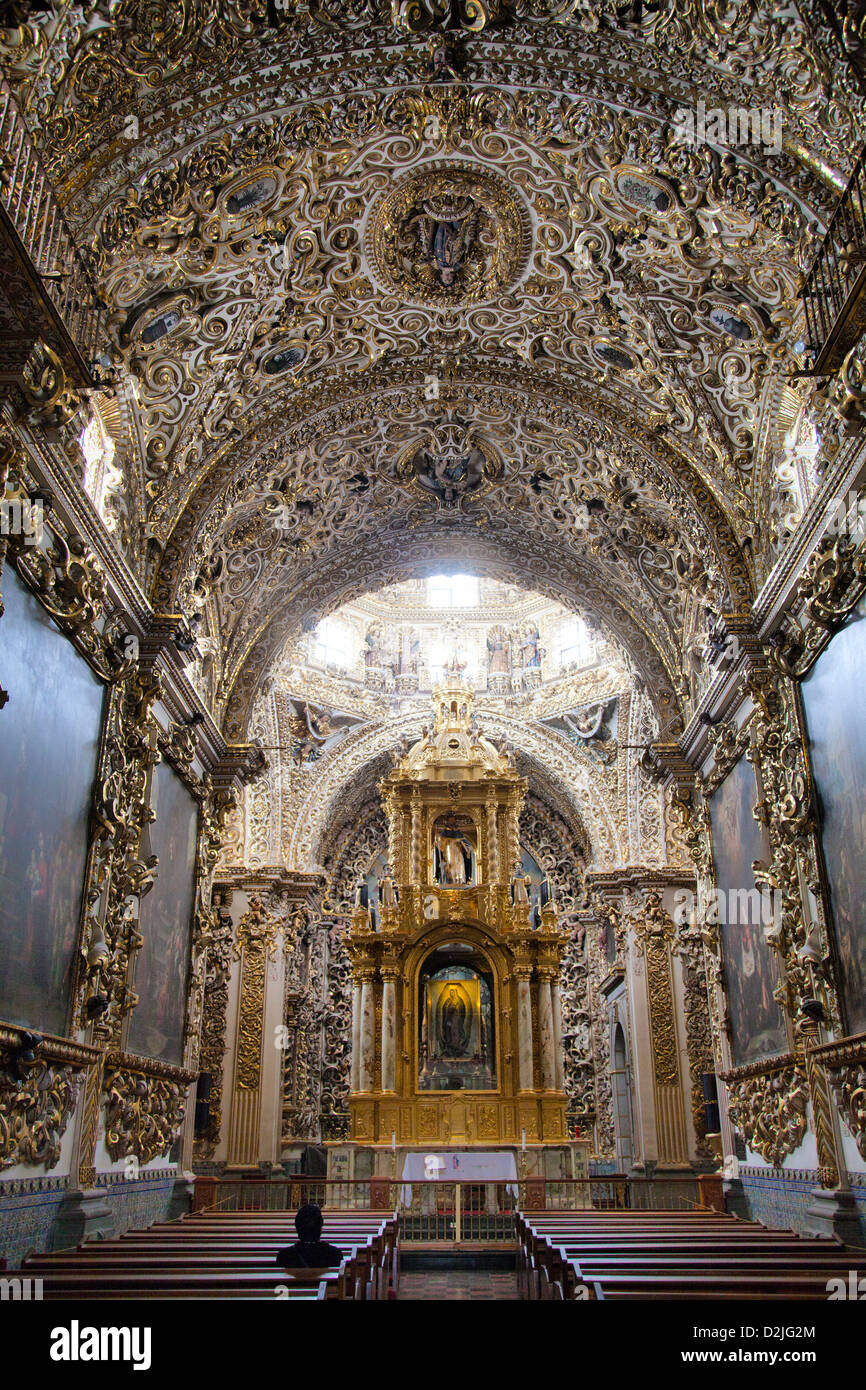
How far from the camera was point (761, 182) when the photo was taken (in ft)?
28.9

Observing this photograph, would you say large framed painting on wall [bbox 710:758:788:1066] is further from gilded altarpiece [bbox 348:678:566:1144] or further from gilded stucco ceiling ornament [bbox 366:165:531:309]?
gilded altarpiece [bbox 348:678:566:1144]

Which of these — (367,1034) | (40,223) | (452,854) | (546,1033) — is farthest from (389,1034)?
(40,223)

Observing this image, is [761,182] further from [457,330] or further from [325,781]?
A: [325,781]

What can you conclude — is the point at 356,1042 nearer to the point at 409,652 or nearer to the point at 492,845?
the point at 492,845

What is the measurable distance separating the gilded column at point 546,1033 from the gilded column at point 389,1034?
303 centimetres

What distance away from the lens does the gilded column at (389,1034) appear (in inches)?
796

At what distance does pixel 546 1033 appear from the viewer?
20750 mm

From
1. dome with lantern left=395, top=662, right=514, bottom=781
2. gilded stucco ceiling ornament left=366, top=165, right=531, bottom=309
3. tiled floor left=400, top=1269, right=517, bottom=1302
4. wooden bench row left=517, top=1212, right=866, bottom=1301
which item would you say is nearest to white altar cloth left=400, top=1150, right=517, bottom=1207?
tiled floor left=400, top=1269, right=517, bottom=1302

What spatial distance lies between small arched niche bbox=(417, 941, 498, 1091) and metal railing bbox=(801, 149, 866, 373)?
16.0m

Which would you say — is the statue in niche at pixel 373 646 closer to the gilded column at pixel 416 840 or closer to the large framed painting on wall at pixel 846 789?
the gilded column at pixel 416 840

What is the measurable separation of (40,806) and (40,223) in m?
4.51

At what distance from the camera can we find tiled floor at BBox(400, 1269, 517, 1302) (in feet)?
35.0

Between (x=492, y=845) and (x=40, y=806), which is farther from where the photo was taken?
(x=492, y=845)

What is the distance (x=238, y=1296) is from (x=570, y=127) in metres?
9.72
